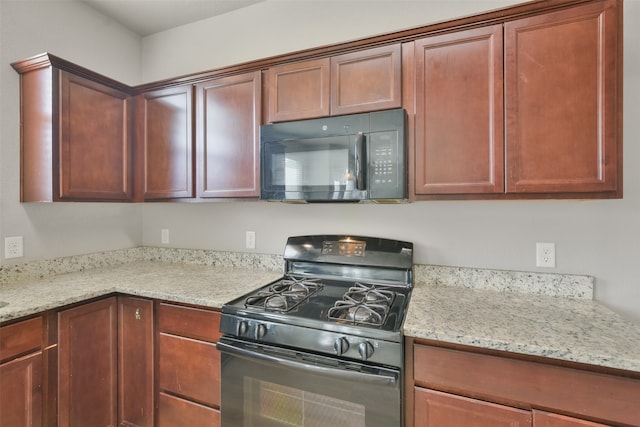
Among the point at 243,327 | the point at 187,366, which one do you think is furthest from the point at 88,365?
the point at 243,327

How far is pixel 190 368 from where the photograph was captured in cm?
157

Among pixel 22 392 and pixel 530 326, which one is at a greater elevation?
pixel 530 326

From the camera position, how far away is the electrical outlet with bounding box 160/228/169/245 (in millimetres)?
2539

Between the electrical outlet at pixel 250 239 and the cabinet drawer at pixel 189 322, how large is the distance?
2.36 ft

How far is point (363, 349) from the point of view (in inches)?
46.1

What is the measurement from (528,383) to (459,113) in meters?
1.09

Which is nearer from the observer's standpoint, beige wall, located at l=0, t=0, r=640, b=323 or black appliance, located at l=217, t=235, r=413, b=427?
black appliance, located at l=217, t=235, r=413, b=427

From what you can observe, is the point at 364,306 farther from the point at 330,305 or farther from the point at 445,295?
the point at 445,295

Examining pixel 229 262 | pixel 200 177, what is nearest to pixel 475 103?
pixel 200 177

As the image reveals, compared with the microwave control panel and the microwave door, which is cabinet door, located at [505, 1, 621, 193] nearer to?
the microwave control panel

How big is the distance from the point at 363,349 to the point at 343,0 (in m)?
2.00

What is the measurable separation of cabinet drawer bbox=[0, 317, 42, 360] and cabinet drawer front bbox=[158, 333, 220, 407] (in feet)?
1.68

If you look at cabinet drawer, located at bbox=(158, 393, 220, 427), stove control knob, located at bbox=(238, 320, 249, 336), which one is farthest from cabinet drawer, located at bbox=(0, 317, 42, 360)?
stove control knob, located at bbox=(238, 320, 249, 336)

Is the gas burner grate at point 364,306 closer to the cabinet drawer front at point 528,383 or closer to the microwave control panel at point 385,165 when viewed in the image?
the cabinet drawer front at point 528,383
